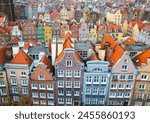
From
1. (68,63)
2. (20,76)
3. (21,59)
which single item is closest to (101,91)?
(68,63)

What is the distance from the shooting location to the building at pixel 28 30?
36984 millimetres

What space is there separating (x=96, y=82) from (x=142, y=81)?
430 centimetres

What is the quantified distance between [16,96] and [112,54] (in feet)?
34.3

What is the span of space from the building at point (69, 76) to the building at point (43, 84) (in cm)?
64

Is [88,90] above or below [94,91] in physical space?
above

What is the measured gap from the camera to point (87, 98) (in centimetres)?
1873

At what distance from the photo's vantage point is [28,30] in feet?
122

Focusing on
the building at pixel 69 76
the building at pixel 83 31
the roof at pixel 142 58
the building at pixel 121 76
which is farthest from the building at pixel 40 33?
the roof at pixel 142 58

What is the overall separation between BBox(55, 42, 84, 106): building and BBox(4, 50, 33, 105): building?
2.86 metres

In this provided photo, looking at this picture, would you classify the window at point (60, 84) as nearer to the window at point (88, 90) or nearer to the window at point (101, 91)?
the window at point (88, 90)

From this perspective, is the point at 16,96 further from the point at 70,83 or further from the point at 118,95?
the point at 118,95

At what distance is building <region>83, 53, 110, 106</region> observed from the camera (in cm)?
1725

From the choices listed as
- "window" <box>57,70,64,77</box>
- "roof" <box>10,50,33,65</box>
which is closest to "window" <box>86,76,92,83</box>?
"window" <box>57,70,64,77</box>

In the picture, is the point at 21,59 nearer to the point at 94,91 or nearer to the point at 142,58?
the point at 94,91
